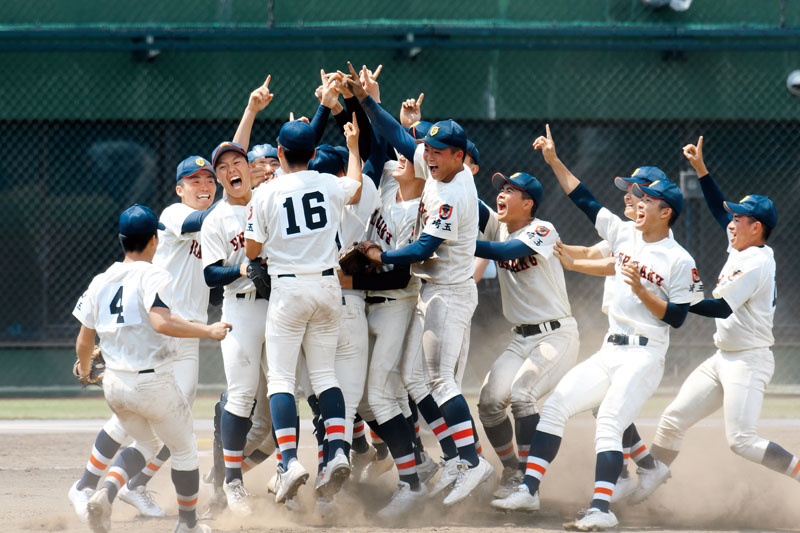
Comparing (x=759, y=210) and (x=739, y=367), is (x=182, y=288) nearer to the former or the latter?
(x=739, y=367)

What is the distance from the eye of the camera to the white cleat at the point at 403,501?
541cm

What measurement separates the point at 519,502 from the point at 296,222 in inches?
75.9

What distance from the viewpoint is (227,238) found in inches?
218

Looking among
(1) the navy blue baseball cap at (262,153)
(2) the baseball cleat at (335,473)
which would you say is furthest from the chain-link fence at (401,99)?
(2) the baseball cleat at (335,473)

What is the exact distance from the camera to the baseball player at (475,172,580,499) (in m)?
5.73

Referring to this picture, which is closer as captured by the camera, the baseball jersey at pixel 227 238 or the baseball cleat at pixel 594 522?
the baseball cleat at pixel 594 522

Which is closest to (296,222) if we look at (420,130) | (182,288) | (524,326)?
(182,288)

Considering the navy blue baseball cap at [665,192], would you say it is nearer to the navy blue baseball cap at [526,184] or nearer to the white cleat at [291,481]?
the navy blue baseball cap at [526,184]

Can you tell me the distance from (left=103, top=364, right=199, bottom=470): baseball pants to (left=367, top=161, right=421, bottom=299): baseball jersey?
152 centimetres

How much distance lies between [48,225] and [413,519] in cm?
780

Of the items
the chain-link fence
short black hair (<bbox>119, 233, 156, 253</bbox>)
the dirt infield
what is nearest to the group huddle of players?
short black hair (<bbox>119, 233, 156, 253</bbox>)

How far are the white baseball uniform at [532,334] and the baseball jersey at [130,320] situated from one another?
209cm

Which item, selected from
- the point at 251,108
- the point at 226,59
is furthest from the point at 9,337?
the point at 251,108

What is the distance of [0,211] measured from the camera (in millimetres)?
11664
